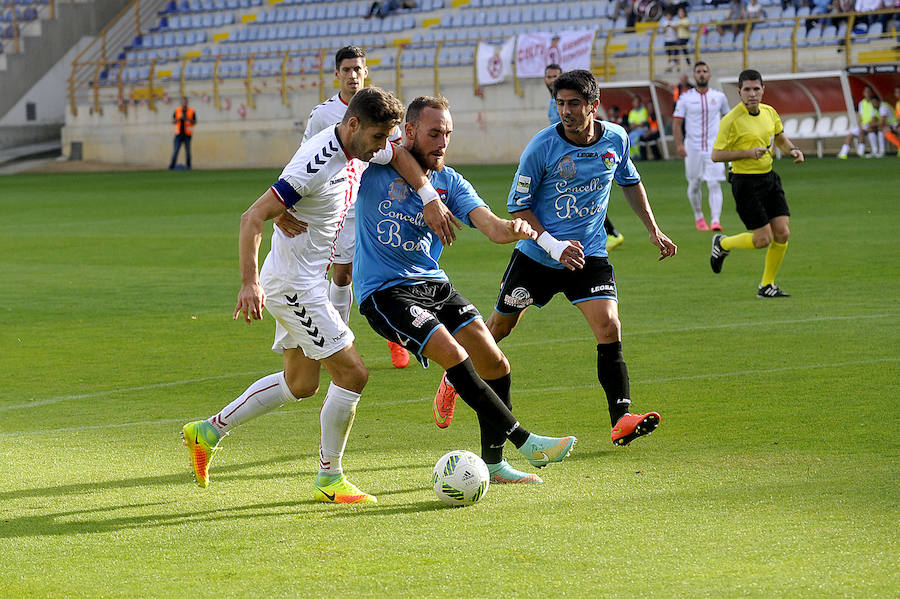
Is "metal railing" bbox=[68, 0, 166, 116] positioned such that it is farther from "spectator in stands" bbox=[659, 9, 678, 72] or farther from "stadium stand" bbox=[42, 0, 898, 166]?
"spectator in stands" bbox=[659, 9, 678, 72]

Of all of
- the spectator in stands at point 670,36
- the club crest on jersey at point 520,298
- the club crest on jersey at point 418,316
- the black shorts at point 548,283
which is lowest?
the club crest on jersey at point 520,298

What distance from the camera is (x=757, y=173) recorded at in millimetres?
11383

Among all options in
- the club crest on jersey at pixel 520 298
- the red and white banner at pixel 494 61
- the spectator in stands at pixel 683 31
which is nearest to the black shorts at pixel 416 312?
the club crest on jersey at pixel 520 298

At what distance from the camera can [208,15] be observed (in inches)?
1795

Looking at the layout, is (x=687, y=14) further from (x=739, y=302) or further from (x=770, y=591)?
(x=770, y=591)

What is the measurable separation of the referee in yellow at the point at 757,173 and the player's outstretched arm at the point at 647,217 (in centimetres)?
449

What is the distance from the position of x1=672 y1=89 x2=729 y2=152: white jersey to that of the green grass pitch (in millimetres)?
4831

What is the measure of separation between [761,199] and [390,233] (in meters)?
6.63

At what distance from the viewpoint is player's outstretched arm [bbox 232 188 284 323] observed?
4871 mm

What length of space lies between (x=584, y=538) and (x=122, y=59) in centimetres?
4430

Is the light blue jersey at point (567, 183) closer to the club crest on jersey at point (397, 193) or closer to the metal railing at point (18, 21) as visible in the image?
the club crest on jersey at point (397, 193)

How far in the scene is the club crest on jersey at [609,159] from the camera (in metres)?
6.63

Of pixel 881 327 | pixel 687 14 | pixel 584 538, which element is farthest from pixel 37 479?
pixel 687 14

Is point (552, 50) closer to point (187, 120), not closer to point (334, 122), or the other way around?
point (187, 120)
